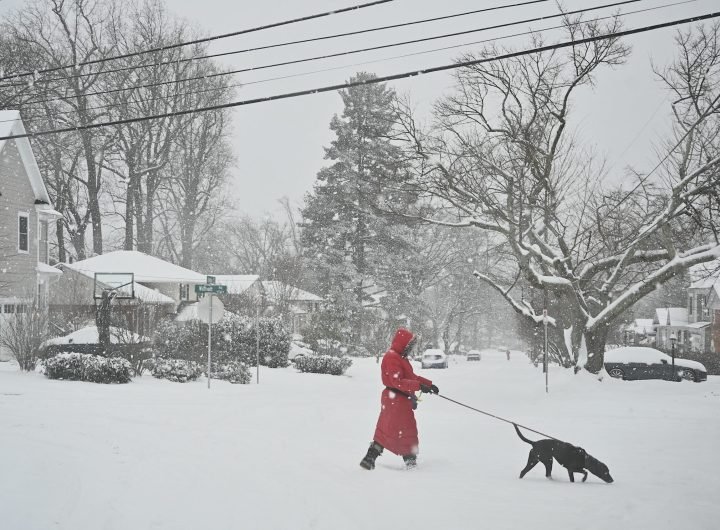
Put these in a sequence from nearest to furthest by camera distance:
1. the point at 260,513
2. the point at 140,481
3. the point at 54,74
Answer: the point at 260,513 → the point at 140,481 → the point at 54,74

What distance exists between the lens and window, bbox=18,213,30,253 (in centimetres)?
2739

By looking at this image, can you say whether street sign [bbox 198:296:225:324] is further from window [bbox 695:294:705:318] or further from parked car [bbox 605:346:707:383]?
window [bbox 695:294:705:318]

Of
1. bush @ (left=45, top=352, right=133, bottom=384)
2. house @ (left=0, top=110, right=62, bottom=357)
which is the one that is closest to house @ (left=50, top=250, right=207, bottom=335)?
house @ (left=0, top=110, right=62, bottom=357)

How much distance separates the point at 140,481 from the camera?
6.89 metres

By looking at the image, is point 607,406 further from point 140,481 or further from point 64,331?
point 64,331

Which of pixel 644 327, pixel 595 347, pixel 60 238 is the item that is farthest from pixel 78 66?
pixel 644 327

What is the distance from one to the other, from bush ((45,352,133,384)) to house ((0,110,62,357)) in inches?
390

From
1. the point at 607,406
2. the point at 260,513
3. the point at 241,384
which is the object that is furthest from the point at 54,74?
the point at 260,513

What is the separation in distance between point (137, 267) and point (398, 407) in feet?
115

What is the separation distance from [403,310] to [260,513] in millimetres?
43334

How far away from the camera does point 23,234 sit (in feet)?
90.6

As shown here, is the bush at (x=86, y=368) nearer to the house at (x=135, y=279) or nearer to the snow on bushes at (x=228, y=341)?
the snow on bushes at (x=228, y=341)

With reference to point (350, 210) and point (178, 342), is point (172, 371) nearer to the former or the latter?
point (178, 342)

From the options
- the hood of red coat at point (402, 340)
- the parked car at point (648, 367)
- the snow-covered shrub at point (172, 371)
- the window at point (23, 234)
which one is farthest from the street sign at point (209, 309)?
the parked car at point (648, 367)
